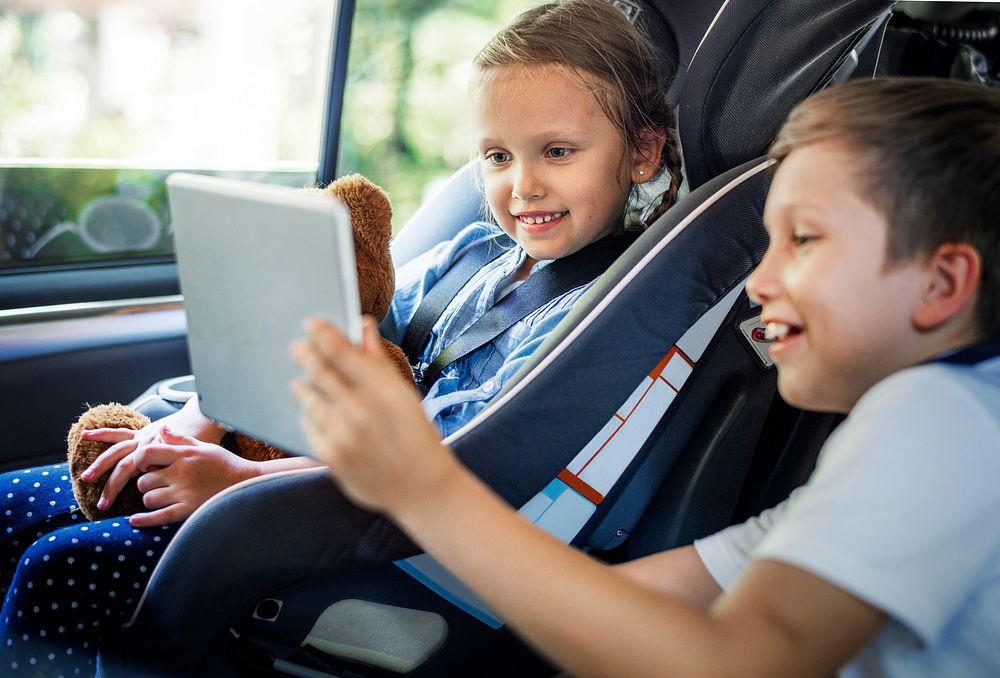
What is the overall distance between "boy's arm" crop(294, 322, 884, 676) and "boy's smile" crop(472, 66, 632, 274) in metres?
0.70

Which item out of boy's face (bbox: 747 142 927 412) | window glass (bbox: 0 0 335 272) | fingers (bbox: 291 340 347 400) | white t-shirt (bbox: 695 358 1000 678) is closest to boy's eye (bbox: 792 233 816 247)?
boy's face (bbox: 747 142 927 412)

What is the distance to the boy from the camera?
660mm

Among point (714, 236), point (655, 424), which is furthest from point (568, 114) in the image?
point (655, 424)

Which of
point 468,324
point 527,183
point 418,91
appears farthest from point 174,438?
point 418,91

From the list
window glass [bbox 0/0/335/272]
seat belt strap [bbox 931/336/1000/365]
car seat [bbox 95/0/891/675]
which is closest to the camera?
seat belt strap [bbox 931/336/1000/365]

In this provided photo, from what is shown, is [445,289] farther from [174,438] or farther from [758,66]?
[758,66]

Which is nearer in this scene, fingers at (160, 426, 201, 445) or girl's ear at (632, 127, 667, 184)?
fingers at (160, 426, 201, 445)

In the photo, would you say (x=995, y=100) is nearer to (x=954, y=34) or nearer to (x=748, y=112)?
(x=748, y=112)

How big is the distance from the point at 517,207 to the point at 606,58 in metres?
0.24

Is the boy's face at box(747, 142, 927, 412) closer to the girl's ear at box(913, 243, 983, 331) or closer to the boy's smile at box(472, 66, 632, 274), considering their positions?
the girl's ear at box(913, 243, 983, 331)

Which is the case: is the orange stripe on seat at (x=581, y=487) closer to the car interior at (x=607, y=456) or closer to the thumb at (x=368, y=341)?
the car interior at (x=607, y=456)

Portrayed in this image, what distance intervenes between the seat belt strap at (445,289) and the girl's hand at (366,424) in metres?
0.85

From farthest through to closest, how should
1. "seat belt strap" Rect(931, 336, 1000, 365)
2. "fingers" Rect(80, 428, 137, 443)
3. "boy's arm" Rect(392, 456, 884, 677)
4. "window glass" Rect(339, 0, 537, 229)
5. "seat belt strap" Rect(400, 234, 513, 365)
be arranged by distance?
"window glass" Rect(339, 0, 537, 229) → "seat belt strap" Rect(400, 234, 513, 365) → "fingers" Rect(80, 428, 137, 443) → "seat belt strap" Rect(931, 336, 1000, 365) → "boy's arm" Rect(392, 456, 884, 677)

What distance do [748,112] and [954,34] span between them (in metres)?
0.75
